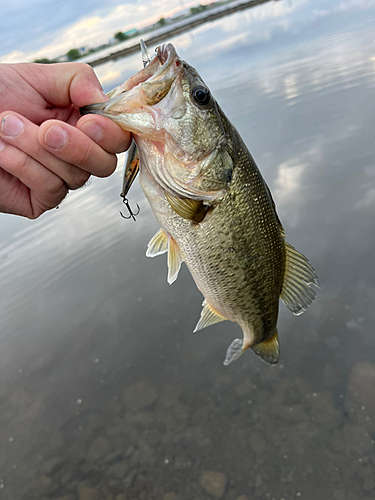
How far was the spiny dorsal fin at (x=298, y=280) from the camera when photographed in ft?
6.88

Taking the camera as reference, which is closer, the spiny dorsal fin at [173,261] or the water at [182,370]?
the spiny dorsal fin at [173,261]

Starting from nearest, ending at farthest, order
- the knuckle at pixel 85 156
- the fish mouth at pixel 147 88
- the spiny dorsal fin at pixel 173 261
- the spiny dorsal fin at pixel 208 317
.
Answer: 1. the fish mouth at pixel 147 88
2. the knuckle at pixel 85 156
3. the spiny dorsal fin at pixel 173 261
4. the spiny dorsal fin at pixel 208 317

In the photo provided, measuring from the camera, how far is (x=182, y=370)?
3.58 meters

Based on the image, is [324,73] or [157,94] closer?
[157,94]

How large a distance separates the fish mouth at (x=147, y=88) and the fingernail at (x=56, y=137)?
0.15 metres

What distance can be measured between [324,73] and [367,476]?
34.8 ft

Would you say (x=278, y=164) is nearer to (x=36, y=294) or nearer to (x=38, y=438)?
(x=36, y=294)

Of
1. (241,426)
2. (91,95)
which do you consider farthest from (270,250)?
(241,426)

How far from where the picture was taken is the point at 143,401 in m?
3.41

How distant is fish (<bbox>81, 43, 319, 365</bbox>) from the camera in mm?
1444

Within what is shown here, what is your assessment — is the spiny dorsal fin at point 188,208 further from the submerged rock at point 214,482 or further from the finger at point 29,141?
the submerged rock at point 214,482

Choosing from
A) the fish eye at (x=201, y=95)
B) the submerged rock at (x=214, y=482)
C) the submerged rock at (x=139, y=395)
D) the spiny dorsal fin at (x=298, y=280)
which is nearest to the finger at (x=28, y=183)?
the fish eye at (x=201, y=95)

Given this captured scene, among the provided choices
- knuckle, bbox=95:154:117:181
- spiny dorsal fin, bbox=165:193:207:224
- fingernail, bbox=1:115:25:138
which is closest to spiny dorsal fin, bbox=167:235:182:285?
spiny dorsal fin, bbox=165:193:207:224

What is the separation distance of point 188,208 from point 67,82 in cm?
93
